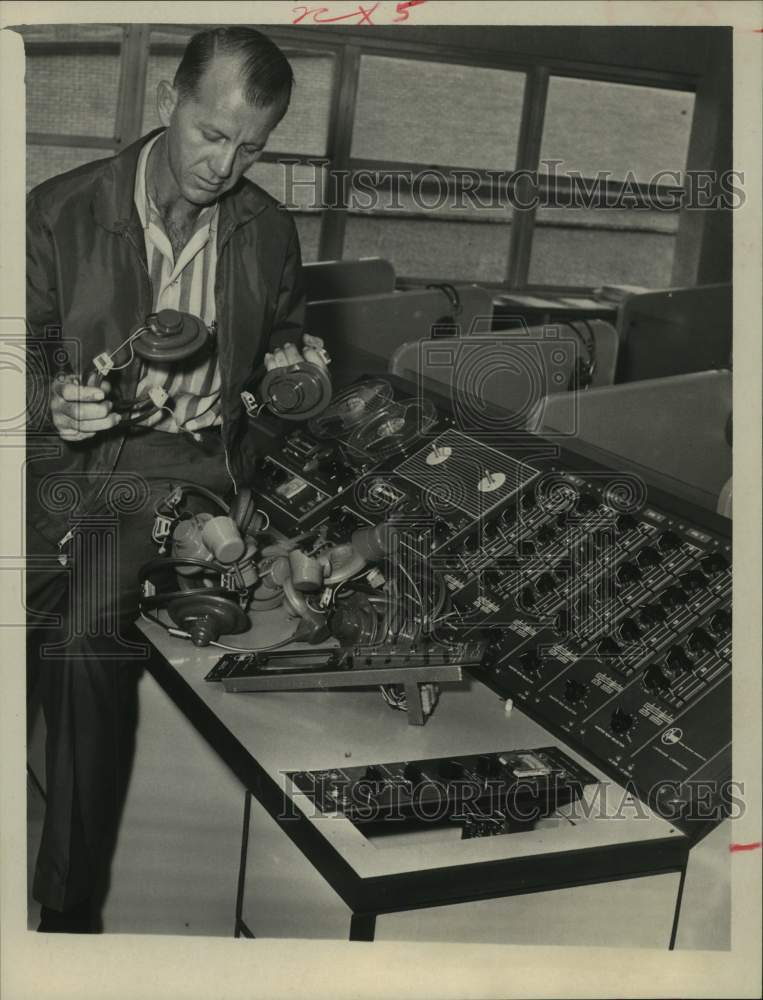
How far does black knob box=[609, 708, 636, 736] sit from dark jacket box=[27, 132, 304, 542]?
100 cm

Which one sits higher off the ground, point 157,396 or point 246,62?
point 246,62

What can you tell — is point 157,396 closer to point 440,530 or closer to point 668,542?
point 440,530

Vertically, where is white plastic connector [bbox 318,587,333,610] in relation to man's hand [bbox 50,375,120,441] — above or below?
below

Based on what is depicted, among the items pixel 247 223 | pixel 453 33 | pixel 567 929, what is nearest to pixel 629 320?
pixel 453 33

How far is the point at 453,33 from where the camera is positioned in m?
5.08

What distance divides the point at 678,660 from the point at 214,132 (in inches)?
45.6

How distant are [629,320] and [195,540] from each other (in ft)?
11.0

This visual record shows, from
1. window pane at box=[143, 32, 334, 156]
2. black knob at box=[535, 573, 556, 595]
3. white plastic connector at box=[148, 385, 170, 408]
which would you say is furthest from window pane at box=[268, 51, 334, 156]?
black knob at box=[535, 573, 556, 595]

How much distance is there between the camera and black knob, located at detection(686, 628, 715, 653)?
64.0 inches

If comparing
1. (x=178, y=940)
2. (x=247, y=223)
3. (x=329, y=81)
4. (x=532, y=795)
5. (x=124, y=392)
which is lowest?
(x=178, y=940)

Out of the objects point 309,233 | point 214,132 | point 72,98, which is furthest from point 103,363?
point 309,233

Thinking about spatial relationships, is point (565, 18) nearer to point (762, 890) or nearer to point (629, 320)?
point (762, 890)

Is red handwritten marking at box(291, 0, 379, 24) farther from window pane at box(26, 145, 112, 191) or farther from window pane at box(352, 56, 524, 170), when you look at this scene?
window pane at box(352, 56, 524, 170)

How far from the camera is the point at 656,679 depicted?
64.1 inches
